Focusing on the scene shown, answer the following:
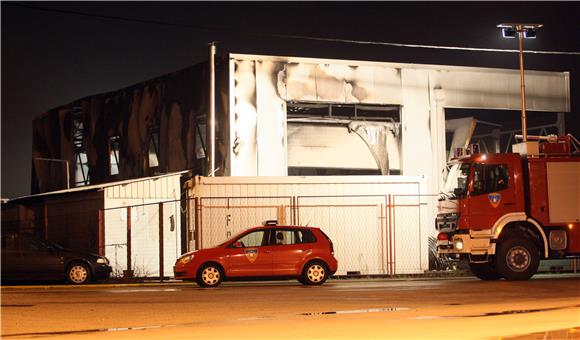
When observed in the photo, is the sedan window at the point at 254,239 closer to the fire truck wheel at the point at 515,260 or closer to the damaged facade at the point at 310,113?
the fire truck wheel at the point at 515,260

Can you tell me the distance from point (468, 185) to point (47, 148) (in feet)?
91.4

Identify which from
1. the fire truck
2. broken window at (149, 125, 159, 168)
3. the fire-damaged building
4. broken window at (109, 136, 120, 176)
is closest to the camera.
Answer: the fire truck

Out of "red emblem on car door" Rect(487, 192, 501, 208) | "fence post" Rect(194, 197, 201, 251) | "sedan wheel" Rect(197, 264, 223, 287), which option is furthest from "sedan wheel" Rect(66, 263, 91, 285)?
"red emblem on car door" Rect(487, 192, 501, 208)

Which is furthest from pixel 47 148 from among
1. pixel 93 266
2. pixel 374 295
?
pixel 374 295

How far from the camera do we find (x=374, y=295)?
60.5 feet

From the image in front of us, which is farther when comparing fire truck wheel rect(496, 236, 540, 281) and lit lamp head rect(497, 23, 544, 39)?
lit lamp head rect(497, 23, 544, 39)

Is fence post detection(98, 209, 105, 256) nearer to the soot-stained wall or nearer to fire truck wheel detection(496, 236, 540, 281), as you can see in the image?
the soot-stained wall

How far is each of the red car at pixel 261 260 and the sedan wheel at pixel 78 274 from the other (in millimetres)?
4631

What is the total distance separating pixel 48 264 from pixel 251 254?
6.94 meters

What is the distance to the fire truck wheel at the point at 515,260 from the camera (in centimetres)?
2373

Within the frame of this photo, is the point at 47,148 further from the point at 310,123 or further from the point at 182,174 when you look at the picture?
the point at 310,123

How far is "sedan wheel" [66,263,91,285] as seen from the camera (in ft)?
86.7

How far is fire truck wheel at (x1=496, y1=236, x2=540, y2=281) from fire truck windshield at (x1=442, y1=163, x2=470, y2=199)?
1731 millimetres

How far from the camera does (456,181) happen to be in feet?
79.8
